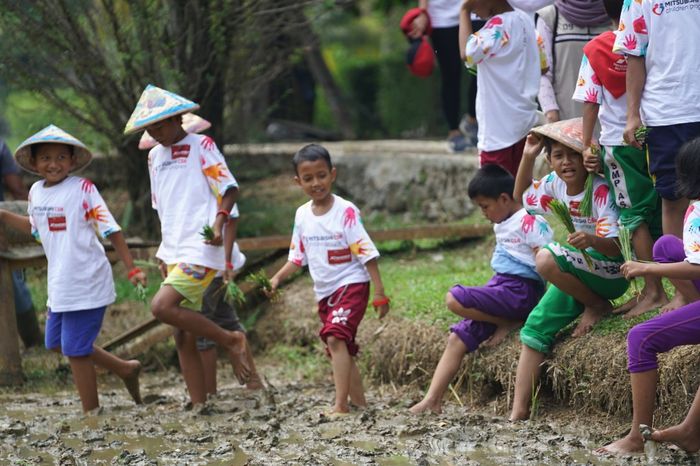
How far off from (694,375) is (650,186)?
1060 millimetres

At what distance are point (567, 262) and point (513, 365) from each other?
2.59 feet

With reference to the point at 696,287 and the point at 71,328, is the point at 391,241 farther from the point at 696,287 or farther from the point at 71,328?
the point at 696,287

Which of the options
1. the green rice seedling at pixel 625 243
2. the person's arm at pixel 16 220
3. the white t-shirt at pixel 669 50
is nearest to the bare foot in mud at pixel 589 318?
the green rice seedling at pixel 625 243

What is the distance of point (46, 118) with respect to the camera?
33.9 feet

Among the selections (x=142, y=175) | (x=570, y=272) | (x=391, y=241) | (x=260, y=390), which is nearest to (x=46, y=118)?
(x=142, y=175)

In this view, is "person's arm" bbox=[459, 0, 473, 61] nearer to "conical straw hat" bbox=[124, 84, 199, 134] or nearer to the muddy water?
"conical straw hat" bbox=[124, 84, 199, 134]

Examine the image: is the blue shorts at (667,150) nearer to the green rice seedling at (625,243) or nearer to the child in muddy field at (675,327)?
the green rice seedling at (625,243)

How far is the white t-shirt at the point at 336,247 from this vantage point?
6.68 metres

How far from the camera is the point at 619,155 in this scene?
6.03 meters

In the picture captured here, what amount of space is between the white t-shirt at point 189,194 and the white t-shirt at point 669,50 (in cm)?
263

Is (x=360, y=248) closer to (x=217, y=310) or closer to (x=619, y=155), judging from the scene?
(x=217, y=310)

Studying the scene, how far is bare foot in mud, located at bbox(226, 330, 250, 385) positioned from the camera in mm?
7297

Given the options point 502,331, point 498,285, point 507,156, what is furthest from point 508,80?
point 502,331

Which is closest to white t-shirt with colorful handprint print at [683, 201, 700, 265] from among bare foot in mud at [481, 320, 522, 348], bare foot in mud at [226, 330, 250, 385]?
bare foot in mud at [481, 320, 522, 348]
